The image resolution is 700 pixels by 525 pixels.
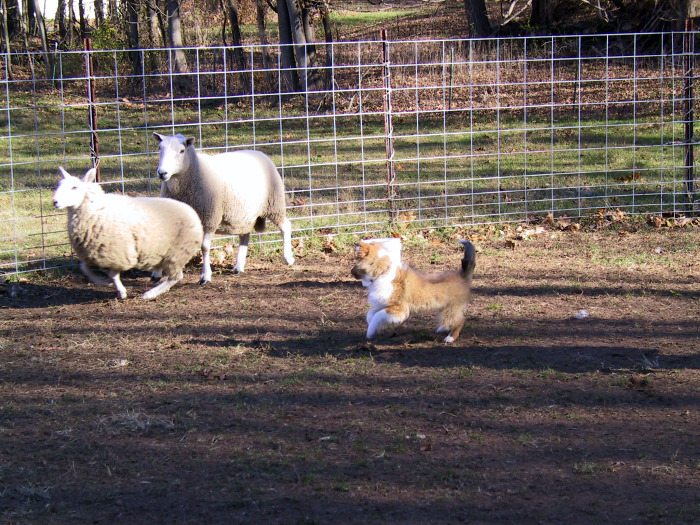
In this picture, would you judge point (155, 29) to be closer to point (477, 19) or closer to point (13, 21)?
point (13, 21)

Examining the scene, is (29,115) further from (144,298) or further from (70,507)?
(70,507)

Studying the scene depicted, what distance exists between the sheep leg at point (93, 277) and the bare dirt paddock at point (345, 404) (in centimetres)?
27

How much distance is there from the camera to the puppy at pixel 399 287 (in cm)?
594

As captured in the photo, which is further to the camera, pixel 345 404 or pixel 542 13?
pixel 542 13

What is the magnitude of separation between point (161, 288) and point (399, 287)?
2955 millimetres

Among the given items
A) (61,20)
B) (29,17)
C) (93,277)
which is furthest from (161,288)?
(29,17)

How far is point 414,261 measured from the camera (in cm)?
886

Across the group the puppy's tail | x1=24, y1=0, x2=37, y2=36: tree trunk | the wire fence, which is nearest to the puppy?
the puppy's tail

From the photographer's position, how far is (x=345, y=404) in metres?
5.10

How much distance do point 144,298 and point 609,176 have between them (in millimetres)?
8458

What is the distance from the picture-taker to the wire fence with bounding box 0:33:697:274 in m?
10.0

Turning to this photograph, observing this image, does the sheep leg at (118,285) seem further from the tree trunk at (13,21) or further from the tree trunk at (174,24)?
the tree trunk at (13,21)

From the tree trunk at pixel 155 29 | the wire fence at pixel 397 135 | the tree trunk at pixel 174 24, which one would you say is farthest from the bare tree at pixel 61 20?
the tree trunk at pixel 174 24

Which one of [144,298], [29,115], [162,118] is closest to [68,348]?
[144,298]
